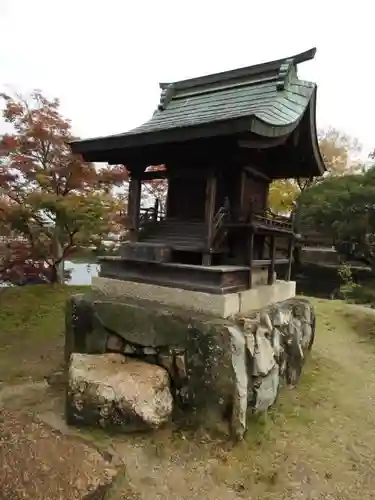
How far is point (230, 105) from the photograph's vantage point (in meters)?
6.20

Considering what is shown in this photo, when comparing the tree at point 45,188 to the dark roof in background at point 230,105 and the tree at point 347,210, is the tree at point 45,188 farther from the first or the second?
the tree at point 347,210

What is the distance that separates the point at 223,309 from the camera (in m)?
5.28

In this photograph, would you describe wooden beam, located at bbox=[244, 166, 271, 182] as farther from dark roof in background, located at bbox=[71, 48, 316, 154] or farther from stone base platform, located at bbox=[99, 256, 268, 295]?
stone base platform, located at bbox=[99, 256, 268, 295]

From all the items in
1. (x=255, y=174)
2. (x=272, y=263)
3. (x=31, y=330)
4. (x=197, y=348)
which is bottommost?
(x=31, y=330)

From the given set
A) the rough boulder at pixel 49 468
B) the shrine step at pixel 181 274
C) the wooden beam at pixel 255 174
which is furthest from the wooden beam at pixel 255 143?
the rough boulder at pixel 49 468

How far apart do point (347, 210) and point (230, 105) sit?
13.4 m

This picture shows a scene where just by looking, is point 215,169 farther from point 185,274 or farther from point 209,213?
point 185,274

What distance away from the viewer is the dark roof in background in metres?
5.04

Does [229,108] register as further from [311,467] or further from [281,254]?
[311,467]

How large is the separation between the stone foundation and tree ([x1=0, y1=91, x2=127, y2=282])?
558cm

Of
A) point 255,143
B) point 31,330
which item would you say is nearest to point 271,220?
point 255,143

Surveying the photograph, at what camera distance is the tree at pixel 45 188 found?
1097 centimetres

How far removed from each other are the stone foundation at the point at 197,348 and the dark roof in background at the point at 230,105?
8.64ft

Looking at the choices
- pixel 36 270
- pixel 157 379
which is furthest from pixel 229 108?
pixel 36 270
